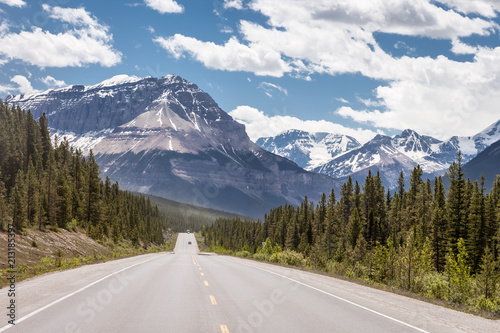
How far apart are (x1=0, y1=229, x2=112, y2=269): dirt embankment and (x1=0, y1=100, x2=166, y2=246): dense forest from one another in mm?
1422

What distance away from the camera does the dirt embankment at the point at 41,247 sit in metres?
27.8

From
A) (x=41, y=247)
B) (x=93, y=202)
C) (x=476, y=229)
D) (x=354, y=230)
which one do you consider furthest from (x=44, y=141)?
(x=476, y=229)

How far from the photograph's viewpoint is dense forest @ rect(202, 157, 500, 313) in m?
22.3

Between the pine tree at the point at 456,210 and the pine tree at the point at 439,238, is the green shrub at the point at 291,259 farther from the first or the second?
the pine tree at the point at 456,210

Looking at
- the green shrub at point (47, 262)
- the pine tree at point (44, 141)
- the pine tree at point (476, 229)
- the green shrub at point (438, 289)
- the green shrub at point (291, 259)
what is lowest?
the green shrub at point (291, 259)

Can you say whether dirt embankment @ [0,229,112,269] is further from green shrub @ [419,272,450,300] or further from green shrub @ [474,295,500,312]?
green shrub @ [474,295,500,312]

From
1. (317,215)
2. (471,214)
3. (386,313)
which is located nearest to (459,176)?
(471,214)

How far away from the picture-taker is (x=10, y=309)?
1154cm

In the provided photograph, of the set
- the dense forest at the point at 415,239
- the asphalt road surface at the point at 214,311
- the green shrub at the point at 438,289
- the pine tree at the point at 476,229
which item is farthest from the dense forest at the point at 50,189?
the pine tree at the point at 476,229

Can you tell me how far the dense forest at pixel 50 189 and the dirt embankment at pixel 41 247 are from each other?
142 cm

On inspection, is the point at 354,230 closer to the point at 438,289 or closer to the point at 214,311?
the point at 438,289

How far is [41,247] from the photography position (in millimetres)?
34625

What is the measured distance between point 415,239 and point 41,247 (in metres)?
33.5

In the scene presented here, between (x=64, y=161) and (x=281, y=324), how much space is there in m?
99.0
